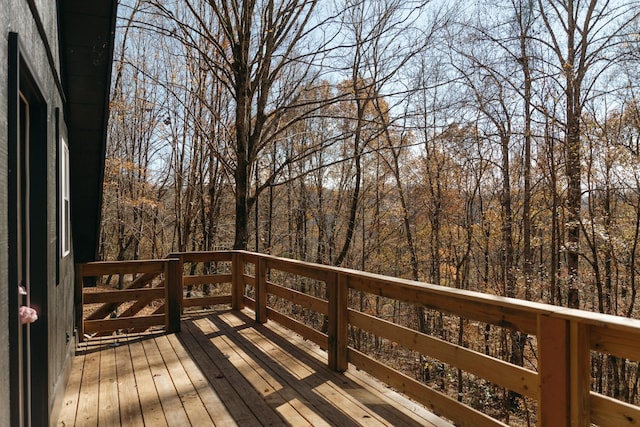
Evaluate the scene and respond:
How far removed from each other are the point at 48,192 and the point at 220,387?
76.9 inches

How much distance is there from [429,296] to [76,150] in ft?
11.8

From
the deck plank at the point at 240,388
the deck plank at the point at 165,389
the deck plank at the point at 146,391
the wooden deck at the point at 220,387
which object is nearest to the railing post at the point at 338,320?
the wooden deck at the point at 220,387

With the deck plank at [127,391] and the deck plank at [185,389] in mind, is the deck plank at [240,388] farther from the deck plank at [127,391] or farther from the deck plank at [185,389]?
the deck plank at [127,391]

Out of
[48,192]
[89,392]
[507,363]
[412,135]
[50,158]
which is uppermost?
[412,135]

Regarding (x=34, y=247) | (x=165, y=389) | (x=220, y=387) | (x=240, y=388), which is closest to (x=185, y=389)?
(x=165, y=389)

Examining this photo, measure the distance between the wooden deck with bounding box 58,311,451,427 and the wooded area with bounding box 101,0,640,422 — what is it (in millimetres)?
2833

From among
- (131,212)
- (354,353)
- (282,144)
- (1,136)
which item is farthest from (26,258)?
(282,144)

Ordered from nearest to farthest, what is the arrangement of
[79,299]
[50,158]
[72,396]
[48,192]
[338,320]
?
[48,192] < [50,158] < [72,396] < [338,320] < [79,299]

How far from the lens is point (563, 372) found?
6.35 feet

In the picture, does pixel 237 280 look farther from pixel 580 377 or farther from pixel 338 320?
pixel 580 377

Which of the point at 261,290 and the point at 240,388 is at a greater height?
the point at 261,290

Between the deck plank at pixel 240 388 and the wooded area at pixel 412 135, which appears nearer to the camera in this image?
the deck plank at pixel 240 388

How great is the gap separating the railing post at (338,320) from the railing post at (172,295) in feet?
7.17

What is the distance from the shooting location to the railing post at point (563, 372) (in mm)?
1877
